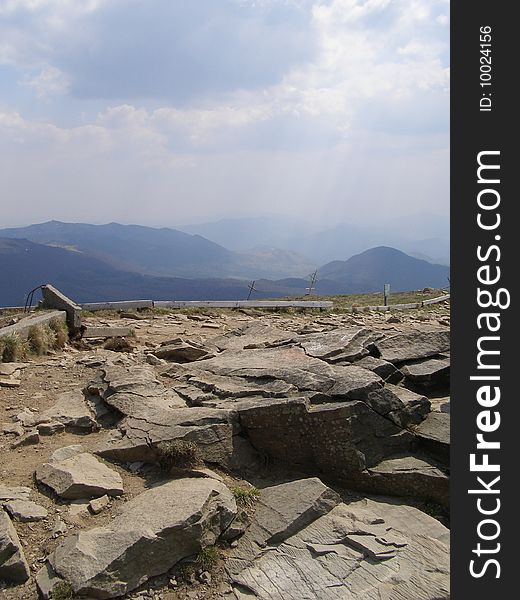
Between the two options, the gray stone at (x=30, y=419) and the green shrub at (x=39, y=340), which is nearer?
the gray stone at (x=30, y=419)

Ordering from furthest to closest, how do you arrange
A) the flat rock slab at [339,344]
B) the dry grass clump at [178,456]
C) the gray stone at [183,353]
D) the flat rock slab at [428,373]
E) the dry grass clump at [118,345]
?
the dry grass clump at [118,345] < the gray stone at [183,353] < the flat rock slab at [339,344] < the flat rock slab at [428,373] < the dry grass clump at [178,456]

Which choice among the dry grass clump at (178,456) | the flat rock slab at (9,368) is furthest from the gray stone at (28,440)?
the flat rock slab at (9,368)

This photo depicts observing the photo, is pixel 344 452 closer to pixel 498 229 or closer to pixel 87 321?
pixel 498 229

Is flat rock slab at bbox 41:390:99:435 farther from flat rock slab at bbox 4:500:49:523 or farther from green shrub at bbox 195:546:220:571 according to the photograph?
green shrub at bbox 195:546:220:571

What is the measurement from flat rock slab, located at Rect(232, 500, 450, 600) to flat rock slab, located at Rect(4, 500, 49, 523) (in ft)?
6.91

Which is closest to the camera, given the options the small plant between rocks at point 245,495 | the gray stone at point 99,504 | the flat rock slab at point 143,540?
the flat rock slab at point 143,540

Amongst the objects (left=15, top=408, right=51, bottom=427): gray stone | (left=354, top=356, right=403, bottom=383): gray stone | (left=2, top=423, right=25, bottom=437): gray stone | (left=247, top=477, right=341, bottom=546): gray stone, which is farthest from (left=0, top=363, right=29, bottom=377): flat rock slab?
(left=354, top=356, right=403, bottom=383): gray stone

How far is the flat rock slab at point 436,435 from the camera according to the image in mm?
7754

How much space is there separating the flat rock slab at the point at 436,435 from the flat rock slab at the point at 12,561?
209 inches

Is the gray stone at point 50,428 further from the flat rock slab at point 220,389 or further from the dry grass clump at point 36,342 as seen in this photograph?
the dry grass clump at point 36,342

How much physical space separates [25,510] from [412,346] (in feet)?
24.6

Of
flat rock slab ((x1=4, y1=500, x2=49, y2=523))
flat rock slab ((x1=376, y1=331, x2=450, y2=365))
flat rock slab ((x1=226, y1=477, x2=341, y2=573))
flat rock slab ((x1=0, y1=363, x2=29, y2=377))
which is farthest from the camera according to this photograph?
flat rock slab ((x1=376, y1=331, x2=450, y2=365))

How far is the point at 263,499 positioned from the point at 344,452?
53.2 inches

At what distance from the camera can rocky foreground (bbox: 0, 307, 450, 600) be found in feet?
17.2
